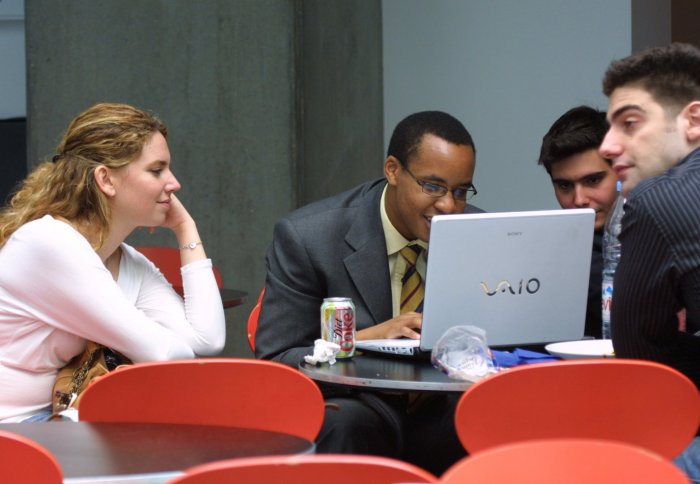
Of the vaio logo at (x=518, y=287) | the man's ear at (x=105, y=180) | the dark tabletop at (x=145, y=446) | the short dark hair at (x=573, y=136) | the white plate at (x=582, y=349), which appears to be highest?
the short dark hair at (x=573, y=136)

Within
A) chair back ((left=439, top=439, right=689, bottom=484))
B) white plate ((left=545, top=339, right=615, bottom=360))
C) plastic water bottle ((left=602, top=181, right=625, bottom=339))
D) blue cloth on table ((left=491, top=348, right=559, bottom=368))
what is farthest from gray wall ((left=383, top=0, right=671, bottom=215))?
chair back ((left=439, top=439, right=689, bottom=484))

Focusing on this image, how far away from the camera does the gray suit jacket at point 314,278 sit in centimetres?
323

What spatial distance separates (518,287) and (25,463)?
1.51 m

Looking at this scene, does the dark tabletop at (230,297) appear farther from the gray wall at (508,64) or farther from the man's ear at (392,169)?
the gray wall at (508,64)

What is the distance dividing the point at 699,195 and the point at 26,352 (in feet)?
5.59

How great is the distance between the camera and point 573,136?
3.48 m

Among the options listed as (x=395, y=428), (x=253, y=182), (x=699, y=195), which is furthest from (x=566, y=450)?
(x=253, y=182)

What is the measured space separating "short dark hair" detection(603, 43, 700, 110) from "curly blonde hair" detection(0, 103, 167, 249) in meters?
1.38

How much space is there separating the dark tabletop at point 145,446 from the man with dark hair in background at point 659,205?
2.89 feet

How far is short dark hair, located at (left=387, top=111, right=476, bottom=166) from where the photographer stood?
11.0ft

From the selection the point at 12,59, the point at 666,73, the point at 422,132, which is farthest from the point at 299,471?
the point at 12,59

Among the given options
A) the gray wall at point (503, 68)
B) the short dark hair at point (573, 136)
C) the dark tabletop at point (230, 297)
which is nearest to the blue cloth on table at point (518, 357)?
the short dark hair at point (573, 136)

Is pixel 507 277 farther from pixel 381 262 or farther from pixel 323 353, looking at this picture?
pixel 381 262

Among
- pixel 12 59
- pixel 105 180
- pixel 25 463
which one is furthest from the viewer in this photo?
pixel 12 59
